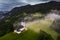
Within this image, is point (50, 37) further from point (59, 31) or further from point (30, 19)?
point (30, 19)

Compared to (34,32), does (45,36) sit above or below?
below

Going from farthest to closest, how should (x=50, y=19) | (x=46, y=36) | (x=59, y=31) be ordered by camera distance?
(x=50, y=19), (x=59, y=31), (x=46, y=36)

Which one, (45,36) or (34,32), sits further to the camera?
(34,32)

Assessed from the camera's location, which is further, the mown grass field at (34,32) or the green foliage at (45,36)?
the mown grass field at (34,32)

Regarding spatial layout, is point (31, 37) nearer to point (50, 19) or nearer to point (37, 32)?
point (37, 32)

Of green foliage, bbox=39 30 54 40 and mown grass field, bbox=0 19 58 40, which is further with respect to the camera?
mown grass field, bbox=0 19 58 40

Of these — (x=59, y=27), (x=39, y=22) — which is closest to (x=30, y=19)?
(x=39, y=22)

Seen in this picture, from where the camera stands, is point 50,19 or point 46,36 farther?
point 50,19

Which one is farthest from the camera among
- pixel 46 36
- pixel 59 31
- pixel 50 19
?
pixel 50 19
